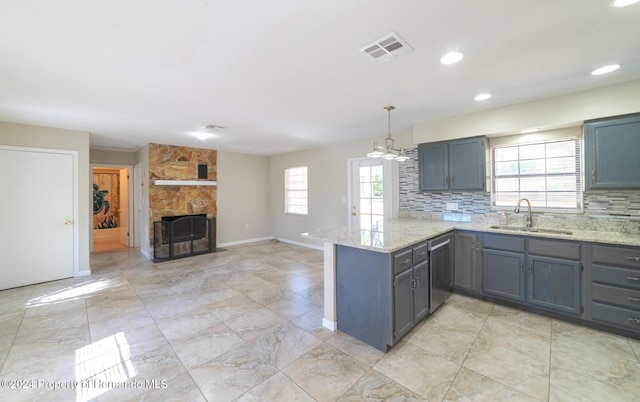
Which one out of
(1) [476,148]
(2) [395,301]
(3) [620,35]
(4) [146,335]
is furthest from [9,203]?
(3) [620,35]

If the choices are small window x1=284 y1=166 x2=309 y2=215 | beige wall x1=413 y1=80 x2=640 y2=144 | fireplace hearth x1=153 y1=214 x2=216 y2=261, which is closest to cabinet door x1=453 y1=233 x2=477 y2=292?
beige wall x1=413 y1=80 x2=640 y2=144

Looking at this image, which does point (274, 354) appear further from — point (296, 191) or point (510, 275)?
point (296, 191)

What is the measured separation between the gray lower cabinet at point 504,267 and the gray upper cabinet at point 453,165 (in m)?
0.78

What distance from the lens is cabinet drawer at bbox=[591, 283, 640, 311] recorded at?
7.80 ft

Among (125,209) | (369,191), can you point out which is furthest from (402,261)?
(125,209)

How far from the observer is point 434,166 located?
12.8ft

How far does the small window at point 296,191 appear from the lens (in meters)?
6.66

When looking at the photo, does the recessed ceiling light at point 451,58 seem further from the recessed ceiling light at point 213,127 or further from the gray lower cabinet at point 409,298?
the recessed ceiling light at point 213,127

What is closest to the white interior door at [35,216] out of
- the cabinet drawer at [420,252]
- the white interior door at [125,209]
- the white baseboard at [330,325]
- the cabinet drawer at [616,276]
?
the white interior door at [125,209]

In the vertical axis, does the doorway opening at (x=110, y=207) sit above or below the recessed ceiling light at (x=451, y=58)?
below

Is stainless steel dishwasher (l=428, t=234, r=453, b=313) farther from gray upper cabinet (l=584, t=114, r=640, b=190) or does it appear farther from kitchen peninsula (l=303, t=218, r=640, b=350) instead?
gray upper cabinet (l=584, t=114, r=640, b=190)

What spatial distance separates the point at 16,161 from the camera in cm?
385

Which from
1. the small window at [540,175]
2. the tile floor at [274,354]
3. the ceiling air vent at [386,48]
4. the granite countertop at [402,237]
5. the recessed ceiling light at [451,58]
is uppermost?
the recessed ceiling light at [451,58]

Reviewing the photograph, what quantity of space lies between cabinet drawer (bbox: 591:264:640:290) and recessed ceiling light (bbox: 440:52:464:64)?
240cm
